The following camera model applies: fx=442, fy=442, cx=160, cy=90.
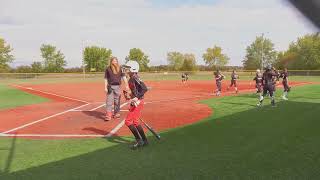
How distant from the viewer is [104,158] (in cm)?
768

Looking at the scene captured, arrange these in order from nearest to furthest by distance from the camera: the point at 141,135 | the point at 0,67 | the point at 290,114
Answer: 1. the point at 141,135
2. the point at 290,114
3. the point at 0,67

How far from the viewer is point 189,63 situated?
99500 millimetres

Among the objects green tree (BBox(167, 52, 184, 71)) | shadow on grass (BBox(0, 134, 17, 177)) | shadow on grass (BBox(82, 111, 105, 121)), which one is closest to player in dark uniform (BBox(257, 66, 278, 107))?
shadow on grass (BBox(82, 111, 105, 121))

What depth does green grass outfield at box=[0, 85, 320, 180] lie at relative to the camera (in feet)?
21.1

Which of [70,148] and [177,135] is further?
[177,135]

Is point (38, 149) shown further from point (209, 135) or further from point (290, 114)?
point (290, 114)

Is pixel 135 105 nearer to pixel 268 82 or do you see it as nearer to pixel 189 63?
pixel 268 82

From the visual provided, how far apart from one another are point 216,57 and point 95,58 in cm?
2845

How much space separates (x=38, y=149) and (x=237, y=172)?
4220 millimetres

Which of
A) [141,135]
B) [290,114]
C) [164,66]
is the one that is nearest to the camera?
[141,135]

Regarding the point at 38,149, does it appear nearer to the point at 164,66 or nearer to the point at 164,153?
the point at 164,153

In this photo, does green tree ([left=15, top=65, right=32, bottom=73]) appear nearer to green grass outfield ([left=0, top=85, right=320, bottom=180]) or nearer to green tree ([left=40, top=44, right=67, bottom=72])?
green tree ([left=40, top=44, right=67, bottom=72])

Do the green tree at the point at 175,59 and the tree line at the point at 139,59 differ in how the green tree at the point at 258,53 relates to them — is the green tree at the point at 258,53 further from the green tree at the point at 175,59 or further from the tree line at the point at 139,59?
the green tree at the point at 175,59

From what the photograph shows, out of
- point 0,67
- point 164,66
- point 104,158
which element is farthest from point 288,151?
point 164,66
